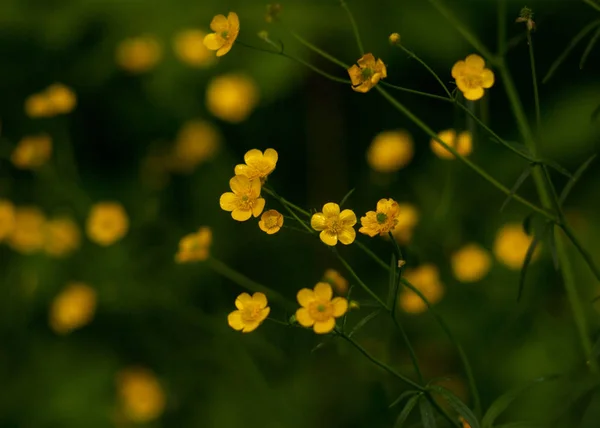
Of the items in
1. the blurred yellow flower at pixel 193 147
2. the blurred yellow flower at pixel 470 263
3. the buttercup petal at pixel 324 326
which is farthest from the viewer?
the blurred yellow flower at pixel 193 147

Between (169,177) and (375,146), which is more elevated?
(375,146)

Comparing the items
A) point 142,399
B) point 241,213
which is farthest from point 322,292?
point 142,399

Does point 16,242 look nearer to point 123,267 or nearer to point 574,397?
point 123,267

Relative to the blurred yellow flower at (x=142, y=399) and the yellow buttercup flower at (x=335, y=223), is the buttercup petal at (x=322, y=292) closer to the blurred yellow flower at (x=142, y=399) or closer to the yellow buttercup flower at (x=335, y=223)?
the yellow buttercup flower at (x=335, y=223)

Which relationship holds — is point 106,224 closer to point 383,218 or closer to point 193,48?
point 193,48

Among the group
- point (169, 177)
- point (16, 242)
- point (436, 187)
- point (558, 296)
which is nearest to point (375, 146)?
point (436, 187)

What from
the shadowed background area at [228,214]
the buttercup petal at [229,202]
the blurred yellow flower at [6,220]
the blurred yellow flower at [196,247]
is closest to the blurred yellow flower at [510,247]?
the shadowed background area at [228,214]
